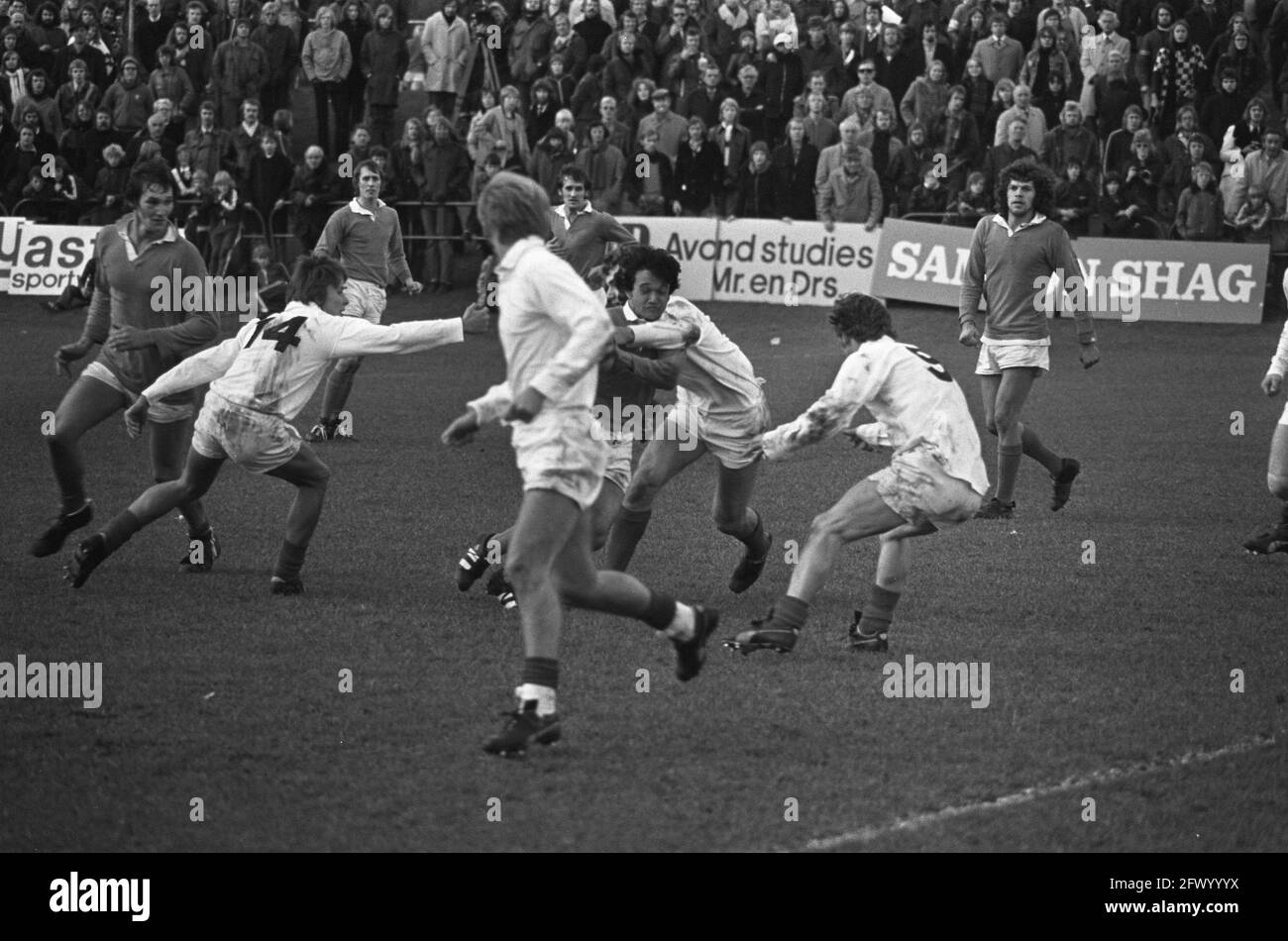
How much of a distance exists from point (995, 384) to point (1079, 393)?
210 inches

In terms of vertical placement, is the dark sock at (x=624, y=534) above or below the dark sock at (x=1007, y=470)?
below

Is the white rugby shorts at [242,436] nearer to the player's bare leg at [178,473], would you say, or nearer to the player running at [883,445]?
the player's bare leg at [178,473]

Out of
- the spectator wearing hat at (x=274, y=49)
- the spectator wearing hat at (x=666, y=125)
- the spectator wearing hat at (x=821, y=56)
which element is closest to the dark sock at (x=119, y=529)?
the spectator wearing hat at (x=666, y=125)

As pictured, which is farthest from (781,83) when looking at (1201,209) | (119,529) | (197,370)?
(119,529)

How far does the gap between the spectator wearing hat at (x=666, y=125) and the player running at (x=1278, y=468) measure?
13.6 metres

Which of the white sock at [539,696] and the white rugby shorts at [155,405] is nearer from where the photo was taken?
the white sock at [539,696]

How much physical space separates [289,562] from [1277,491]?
5.65 meters

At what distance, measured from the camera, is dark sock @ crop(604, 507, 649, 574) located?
31.3ft

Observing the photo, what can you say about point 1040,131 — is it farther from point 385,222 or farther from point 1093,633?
point 1093,633

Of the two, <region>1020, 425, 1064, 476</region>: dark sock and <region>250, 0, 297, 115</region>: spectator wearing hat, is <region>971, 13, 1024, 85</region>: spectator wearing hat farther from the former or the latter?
<region>1020, 425, 1064, 476</region>: dark sock

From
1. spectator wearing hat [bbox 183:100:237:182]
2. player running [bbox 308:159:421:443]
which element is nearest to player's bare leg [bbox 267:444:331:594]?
player running [bbox 308:159:421:443]

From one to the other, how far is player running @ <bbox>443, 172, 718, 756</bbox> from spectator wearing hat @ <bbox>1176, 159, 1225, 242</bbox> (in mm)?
16041

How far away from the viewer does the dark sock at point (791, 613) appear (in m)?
8.16

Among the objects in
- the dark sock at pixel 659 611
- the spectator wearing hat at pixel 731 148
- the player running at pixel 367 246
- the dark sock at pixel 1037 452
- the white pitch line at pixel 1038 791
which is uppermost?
the spectator wearing hat at pixel 731 148
